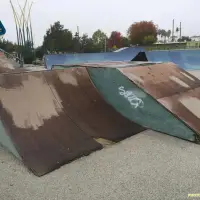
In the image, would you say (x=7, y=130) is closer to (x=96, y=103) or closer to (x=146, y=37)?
(x=96, y=103)

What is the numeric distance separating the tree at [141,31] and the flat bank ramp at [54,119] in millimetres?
75957

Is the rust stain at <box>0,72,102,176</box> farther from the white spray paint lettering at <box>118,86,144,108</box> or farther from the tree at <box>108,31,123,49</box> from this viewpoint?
the tree at <box>108,31,123,49</box>

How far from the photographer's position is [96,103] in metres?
5.50

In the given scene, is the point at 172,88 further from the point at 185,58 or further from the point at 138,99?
the point at 185,58

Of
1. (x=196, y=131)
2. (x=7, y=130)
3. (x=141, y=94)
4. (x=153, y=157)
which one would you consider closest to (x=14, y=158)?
(x=7, y=130)

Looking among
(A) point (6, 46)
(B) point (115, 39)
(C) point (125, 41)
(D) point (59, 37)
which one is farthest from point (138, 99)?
(B) point (115, 39)

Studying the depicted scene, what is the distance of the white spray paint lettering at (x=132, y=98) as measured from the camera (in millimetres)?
5021

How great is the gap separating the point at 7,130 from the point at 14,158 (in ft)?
1.42

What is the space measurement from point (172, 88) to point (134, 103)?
98cm

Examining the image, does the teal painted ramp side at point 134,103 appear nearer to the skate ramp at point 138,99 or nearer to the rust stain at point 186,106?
the skate ramp at point 138,99

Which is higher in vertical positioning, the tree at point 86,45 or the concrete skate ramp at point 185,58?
the tree at point 86,45

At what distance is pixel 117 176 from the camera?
10.8 ft

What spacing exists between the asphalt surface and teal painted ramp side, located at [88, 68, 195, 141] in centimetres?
40

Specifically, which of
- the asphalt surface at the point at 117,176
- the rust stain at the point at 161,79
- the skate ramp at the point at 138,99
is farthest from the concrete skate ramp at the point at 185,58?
the asphalt surface at the point at 117,176
